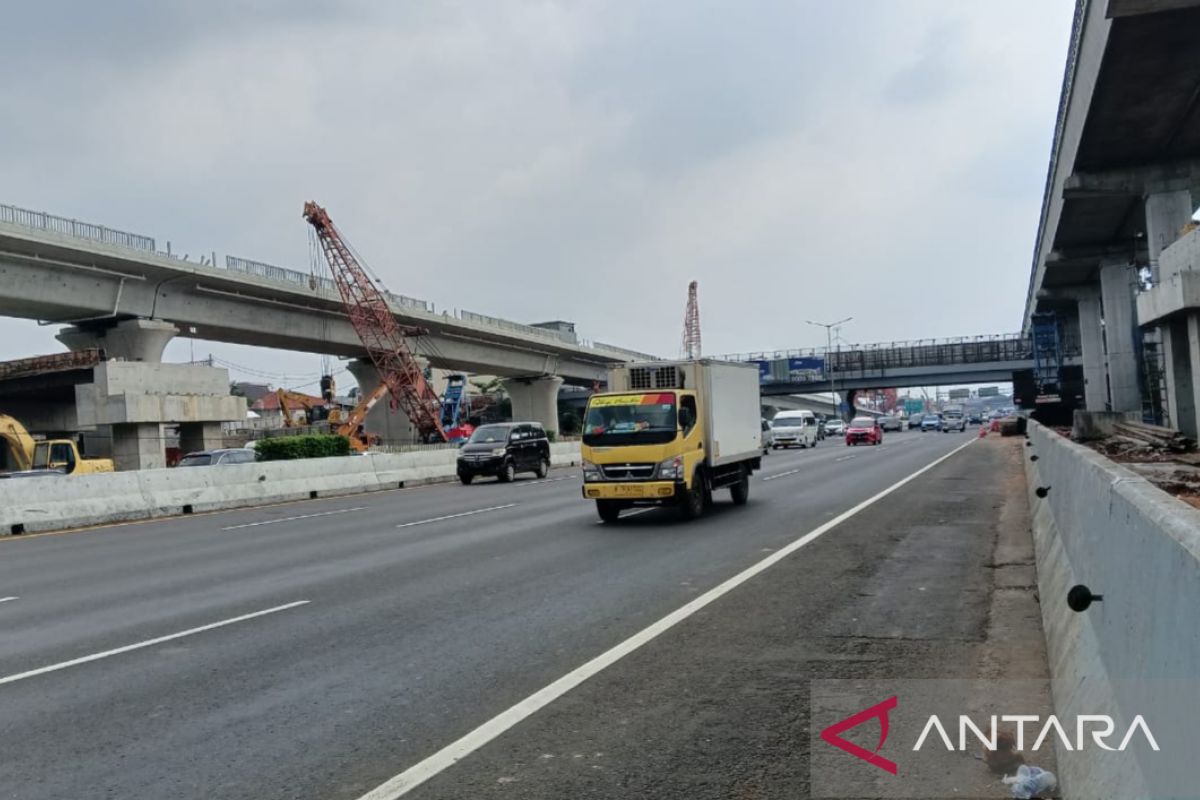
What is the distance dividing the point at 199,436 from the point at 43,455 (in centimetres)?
1378

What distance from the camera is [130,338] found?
128ft

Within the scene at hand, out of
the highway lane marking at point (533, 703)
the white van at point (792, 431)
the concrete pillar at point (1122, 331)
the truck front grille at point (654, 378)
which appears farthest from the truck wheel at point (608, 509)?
the white van at point (792, 431)

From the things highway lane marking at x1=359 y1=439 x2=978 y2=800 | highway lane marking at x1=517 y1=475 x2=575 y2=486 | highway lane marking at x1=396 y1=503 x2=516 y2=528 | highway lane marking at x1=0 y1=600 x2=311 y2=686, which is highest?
highway lane marking at x1=396 y1=503 x2=516 y2=528

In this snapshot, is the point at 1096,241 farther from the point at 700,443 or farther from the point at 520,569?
the point at 520,569

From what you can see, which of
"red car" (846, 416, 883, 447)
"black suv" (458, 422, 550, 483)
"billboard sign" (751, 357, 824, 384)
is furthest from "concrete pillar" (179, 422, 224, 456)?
"billboard sign" (751, 357, 824, 384)

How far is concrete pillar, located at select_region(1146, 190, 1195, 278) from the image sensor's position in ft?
93.8

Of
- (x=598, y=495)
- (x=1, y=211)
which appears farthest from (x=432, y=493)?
(x=1, y=211)

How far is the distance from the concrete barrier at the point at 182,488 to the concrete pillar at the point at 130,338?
1452 cm

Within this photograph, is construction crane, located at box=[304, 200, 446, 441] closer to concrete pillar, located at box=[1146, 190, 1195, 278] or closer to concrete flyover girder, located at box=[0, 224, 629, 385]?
concrete flyover girder, located at box=[0, 224, 629, 385]

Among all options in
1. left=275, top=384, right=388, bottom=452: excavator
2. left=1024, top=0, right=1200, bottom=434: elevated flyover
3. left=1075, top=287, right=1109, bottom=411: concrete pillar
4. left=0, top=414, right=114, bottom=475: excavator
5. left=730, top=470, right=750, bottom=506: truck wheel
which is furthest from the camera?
left=275, top=384, right=388, bottom=452: excavator

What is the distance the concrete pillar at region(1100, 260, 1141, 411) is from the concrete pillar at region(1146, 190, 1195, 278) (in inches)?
493

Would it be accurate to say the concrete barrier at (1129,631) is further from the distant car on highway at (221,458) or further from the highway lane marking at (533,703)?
the distant car on highway at (221,458)

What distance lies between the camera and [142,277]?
3856 cm

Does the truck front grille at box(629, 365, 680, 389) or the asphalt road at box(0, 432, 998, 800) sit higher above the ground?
the truck front grille at box(629, 365, 680, 389)
